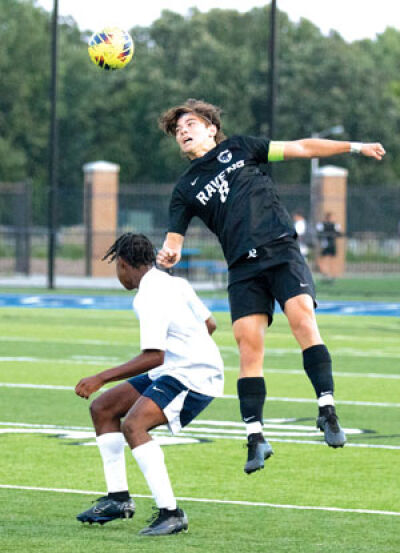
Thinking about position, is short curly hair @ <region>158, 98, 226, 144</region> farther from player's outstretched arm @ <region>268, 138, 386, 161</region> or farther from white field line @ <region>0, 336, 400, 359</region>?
white field line @ <region>0, 336, 400, 359</region>

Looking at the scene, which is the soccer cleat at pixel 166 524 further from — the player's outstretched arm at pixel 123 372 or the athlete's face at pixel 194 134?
the athlete's face at pixel 194 134

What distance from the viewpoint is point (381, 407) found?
13375mm

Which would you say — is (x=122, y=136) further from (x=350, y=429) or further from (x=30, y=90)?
(x=350, y=429)

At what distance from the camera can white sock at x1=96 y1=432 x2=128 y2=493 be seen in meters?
7.64

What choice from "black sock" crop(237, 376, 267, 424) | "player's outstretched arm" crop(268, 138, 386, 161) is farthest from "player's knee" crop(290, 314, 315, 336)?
"player's outstretched arm" crop(268, 138, 386, 161)

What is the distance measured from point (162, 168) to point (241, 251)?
75221 millimetres

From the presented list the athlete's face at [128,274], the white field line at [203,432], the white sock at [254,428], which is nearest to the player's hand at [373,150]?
the athlete's face at [128,274]

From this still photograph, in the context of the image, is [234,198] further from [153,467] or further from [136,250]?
[153,467]

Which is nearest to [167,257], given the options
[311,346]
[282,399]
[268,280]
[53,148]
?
[268,280]

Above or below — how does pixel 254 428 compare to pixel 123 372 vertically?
below

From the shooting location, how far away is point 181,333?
7.55m

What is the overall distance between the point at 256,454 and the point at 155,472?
693mm

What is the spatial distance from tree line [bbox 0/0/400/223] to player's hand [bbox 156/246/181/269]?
224ft

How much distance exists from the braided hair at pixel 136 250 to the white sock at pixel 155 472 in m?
0.99
